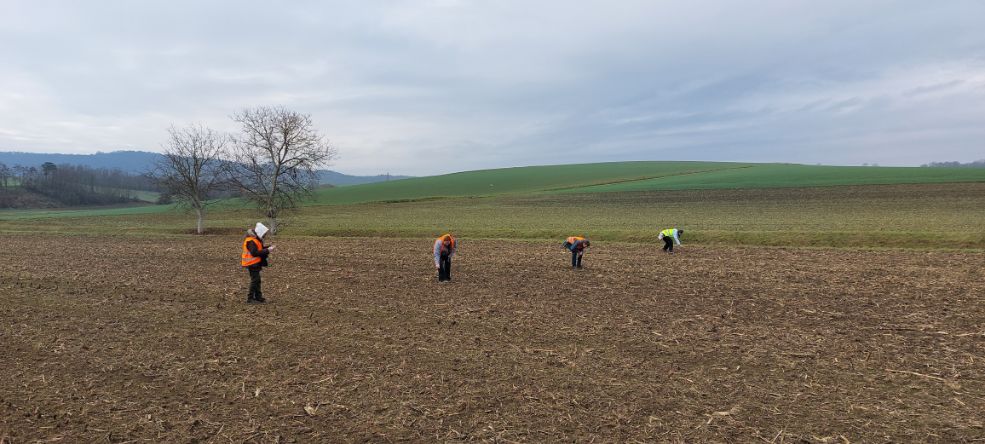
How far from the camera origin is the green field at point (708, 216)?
25.8m

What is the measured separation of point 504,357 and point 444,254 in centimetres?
715

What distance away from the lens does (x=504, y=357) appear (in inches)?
345

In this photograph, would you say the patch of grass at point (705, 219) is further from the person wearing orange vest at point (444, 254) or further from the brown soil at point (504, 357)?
the person wearing orange vest at point (444, 254)

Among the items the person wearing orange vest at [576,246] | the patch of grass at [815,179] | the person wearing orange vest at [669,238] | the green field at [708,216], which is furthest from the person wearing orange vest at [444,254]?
the patch of grass at [815,179]

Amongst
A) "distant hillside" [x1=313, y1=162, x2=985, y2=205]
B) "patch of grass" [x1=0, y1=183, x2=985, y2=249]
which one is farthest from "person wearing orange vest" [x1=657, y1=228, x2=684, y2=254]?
"distant hillside" [x1=313, y1=162, x2=985, y2=205]

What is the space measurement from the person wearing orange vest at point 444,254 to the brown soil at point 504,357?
691mm

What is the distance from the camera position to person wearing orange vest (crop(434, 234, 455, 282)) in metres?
15.3

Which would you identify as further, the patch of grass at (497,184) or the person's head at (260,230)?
the patch of grass at (497,184)

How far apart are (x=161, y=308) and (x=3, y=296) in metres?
5.04

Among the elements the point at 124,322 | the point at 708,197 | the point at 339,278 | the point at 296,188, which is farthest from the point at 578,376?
the point at 708,197

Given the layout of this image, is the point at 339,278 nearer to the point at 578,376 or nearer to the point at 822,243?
the point at 578,376

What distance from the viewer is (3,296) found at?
13.8 meters

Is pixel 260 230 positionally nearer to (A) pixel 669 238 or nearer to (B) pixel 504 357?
(B) pixel 504 357

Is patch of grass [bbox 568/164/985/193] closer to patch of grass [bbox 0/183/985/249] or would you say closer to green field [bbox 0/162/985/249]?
green field [bbox 0/162/985/249]
